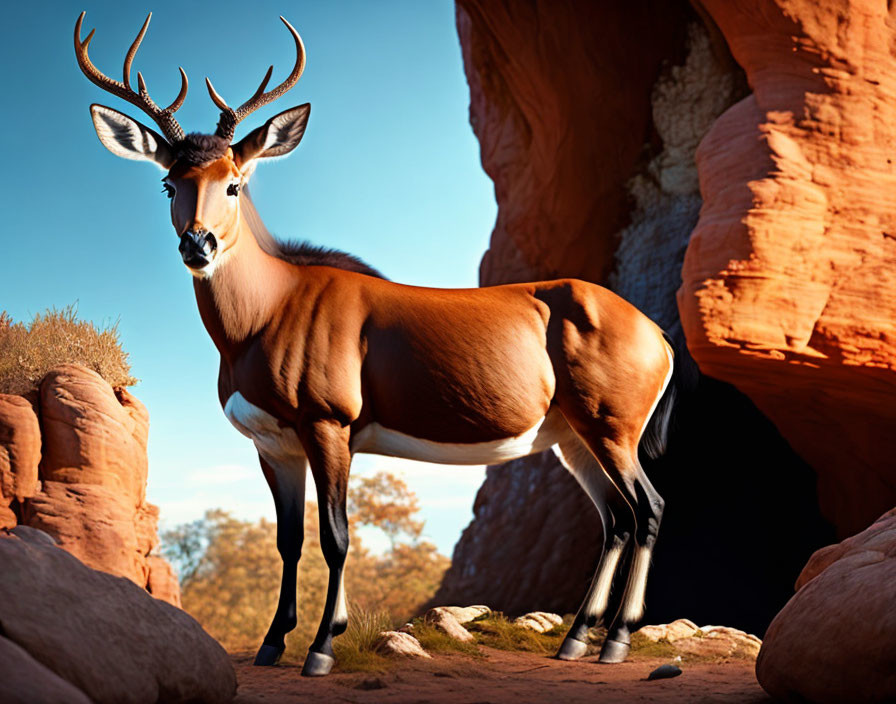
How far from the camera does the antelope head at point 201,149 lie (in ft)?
15.0

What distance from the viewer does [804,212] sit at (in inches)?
238

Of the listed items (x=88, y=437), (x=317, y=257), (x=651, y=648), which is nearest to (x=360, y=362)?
(x=317, y=257)

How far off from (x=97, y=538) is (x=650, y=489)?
4.19 m

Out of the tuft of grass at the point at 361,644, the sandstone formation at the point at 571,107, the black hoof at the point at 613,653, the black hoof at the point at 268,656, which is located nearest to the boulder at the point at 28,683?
the tuft of grass at the point at 361,644

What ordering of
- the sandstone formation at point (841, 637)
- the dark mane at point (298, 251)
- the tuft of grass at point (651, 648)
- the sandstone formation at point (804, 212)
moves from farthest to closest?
1. the sandstone formation at point (804, 212)
2. the tuft of grass at point (651, 648)
3. the dark mane at point (298, 251)
4. the sandstone formation at point (841, 637)

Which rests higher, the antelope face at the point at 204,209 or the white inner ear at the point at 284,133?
the white inner ear at the point at 284,133

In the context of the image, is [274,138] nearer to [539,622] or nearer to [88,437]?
[88,437]

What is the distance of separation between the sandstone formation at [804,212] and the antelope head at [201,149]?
3178 mm

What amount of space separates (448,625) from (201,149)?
3.59 metres

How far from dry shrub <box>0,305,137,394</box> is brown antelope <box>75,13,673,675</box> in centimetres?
316

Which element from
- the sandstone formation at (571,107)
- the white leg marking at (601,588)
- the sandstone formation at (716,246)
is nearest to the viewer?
the white leg marking at (601,588)

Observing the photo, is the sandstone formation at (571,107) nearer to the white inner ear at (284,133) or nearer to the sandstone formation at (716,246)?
the sandstone formation at (716,246)

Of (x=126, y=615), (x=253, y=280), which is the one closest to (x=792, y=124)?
(x=253, y=280)

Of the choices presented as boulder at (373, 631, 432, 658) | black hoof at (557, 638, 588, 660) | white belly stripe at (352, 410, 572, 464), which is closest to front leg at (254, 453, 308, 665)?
white belly stripe at (352, 410, 572, 464)
